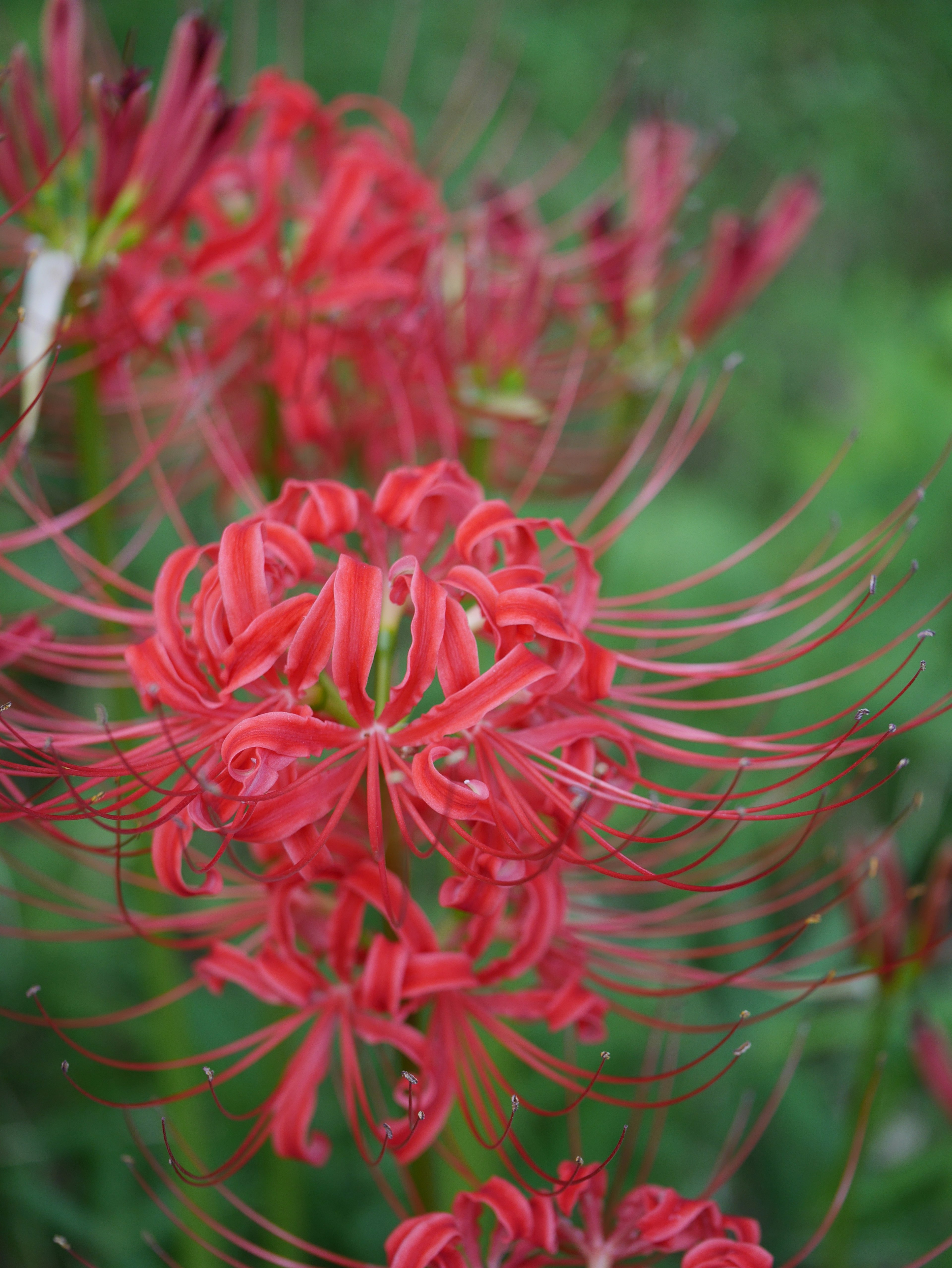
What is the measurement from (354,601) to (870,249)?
3212 millimetres

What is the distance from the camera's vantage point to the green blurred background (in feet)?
4.70

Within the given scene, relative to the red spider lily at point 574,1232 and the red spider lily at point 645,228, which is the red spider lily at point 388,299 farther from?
the red spider lily at point 574,1232

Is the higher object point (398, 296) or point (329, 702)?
point (398, 296)

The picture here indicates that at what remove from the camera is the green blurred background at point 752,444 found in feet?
4.70

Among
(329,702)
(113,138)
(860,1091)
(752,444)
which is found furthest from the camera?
(752,444)

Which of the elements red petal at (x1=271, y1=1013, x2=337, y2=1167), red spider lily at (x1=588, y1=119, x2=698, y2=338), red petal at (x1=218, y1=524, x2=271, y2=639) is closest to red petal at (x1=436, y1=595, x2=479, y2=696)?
red petal at (x1=218, y1=524, x2=271, y2=639)

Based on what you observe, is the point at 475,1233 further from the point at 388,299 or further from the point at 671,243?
the point at 671,243

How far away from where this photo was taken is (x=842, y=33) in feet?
9.00

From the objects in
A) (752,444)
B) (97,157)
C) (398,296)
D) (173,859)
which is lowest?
(173,859)

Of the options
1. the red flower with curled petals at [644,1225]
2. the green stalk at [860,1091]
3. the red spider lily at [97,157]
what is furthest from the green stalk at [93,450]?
the green stalk at [860,1091]

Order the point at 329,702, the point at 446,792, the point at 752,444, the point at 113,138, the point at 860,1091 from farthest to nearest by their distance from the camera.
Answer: the point at 752,444 < the point at 860,1091 < the point at 113,138 < the point at 329,702 < the point at 446,792

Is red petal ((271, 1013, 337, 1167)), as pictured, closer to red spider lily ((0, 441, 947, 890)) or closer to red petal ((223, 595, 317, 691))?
red spider lily ((0, 441, 947, 890))

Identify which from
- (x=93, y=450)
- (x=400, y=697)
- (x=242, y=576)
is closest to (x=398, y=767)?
(x=400, y=697)

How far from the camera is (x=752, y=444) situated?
10.1ft
